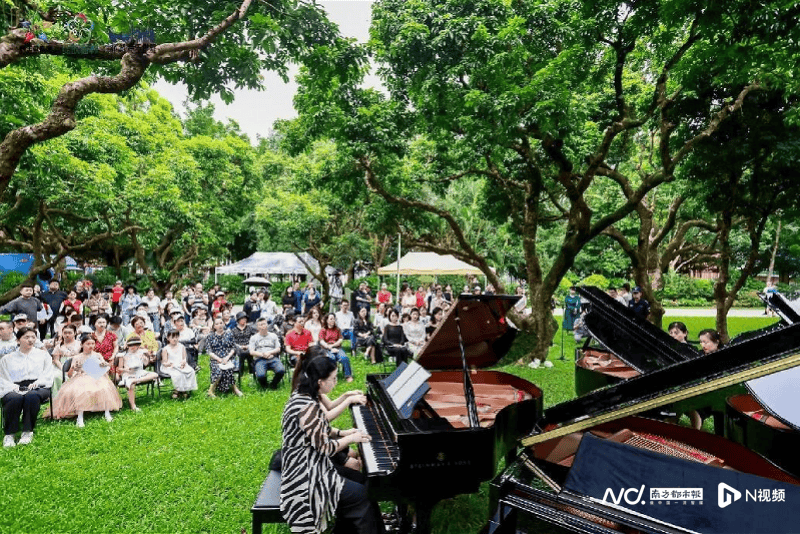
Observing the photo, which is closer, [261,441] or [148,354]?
[261,441]

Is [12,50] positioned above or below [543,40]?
below

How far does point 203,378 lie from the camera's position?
10.5 m

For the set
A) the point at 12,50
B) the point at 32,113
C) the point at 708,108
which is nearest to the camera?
the point at 12,50

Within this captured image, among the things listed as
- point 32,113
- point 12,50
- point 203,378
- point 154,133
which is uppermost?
point 154,133

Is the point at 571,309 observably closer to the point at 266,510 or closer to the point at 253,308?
the point at 253,308

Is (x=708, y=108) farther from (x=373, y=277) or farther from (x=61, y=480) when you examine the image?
(x=373, y=277)

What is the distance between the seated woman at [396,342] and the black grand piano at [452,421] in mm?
5194

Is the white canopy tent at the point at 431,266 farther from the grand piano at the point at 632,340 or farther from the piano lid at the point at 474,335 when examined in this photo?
the grand piano at the point at 632,340

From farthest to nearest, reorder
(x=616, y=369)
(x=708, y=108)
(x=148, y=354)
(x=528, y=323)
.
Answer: (x=528, y=323)
(x=708, y=108)
(x=148, y=354)
(x=616, y=369)

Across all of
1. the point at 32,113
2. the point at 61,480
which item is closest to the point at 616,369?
the point at 61,480

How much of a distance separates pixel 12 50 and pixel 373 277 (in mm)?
28223

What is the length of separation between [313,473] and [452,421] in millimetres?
1852

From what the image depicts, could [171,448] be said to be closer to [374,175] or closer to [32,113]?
[32,113]

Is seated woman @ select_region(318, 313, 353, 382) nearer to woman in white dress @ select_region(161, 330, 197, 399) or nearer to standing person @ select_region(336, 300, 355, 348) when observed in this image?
standing person @ select_region(336, 300, 355, 348)
